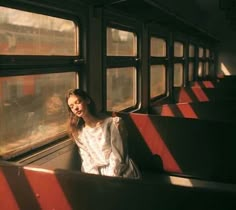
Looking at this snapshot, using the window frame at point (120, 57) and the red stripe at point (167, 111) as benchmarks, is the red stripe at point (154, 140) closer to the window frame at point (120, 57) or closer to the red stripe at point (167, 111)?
the window frame at point (120, 57)

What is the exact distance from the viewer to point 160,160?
104 inches

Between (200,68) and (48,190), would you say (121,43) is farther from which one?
(200,68)

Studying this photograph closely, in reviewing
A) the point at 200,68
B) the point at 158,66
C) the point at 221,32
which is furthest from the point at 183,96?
the point at 221,32

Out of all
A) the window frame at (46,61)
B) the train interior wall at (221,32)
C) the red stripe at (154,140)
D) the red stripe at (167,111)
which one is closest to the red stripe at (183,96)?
the red stripe at (167,111)

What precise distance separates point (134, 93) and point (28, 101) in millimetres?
1847

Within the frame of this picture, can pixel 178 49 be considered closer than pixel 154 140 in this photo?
No

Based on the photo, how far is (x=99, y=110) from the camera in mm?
2699

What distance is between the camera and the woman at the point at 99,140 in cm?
190

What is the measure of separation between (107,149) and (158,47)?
284 centimetres

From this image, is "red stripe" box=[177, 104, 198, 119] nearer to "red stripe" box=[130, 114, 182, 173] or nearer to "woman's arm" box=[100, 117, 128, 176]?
"red stripe" box=[130, 114, 182, 173]

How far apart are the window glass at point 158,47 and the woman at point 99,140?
2475 millimetres

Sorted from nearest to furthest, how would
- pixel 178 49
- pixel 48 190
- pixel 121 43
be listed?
pixel 48 190 < pixel 121 43 < pixel 178 49

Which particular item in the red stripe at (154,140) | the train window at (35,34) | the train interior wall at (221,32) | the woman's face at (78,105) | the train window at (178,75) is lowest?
the red stripe at (154,140)

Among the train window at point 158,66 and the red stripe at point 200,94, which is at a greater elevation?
the train window at point 158,66
